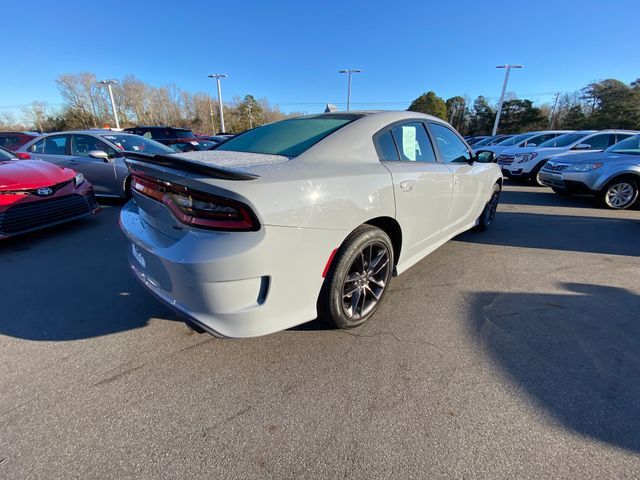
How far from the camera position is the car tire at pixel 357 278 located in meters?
2.04

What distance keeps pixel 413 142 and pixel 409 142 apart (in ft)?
0.27

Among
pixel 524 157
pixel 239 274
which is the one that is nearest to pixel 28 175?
pixel 239 274

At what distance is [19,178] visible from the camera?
3.84 m

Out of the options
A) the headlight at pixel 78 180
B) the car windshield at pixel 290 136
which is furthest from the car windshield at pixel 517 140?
the headlight at pixel 78 180

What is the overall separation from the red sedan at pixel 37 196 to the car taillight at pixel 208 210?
3.47m

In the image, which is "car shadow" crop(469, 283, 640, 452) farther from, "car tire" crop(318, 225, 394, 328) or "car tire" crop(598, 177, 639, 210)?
"car tire" crop(598, 177, 639, 210)

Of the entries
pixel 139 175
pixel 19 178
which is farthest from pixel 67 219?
pixel 139 175

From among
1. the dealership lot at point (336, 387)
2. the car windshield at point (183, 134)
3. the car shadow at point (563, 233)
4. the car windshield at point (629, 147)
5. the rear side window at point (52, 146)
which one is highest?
the car windshield at point (183, 134)

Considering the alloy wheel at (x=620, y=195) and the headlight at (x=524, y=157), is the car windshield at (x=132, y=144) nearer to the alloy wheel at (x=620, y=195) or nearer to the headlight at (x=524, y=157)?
the alloy wheel at (x=620, y=195)

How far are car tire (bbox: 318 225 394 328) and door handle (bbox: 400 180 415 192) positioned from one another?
15.6 inches

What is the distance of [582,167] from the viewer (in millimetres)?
6738

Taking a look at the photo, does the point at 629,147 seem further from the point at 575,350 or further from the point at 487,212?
the point at 575,350

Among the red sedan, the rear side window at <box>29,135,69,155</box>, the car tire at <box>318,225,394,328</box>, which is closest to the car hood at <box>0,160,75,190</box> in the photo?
the red sedan

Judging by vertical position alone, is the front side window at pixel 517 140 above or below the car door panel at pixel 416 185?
above
